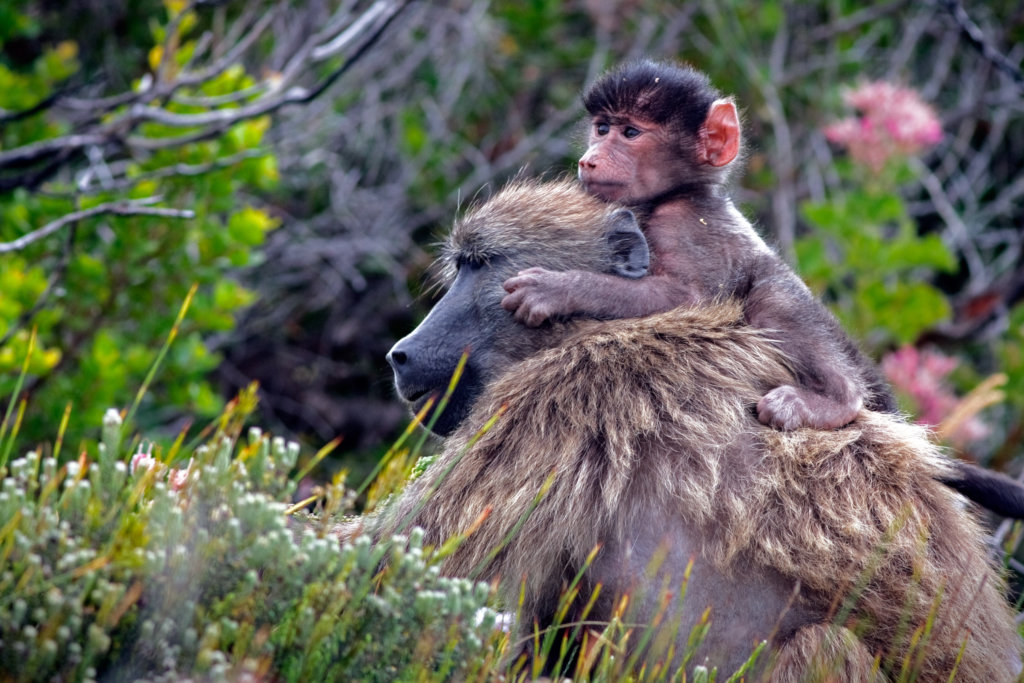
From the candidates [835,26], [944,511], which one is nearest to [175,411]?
[944,511]

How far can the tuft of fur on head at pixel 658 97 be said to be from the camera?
3.45 meters

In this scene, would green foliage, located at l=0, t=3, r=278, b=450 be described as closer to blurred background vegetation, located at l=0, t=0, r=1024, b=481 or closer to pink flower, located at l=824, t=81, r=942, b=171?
blurred background vegetation, located at l=0, t=0, r=1024, b=481

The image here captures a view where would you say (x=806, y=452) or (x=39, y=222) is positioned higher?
(x=806, y=452)

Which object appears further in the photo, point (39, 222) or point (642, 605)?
point (39, 222)

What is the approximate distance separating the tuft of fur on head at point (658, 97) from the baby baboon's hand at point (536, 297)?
0.84 meters

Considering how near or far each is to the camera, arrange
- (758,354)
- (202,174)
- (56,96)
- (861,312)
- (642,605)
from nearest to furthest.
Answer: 1. (642,605)
2. (758,354)
3. (56,96)
4. (202,174)
5. (861,312)

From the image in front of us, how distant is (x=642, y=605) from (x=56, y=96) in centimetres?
322

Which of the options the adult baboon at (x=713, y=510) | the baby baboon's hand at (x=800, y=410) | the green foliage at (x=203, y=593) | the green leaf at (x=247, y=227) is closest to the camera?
the green foliage at (x=203, y=593)

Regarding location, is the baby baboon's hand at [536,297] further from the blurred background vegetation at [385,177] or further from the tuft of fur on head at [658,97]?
the blurred background vegetation at [385,177]

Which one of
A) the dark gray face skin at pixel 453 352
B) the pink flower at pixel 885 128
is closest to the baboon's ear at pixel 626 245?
Answer: the dark gray face skin at pixel 453 352

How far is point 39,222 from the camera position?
4590 millimetres

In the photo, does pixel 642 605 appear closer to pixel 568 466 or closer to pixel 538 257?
pixel 568 466

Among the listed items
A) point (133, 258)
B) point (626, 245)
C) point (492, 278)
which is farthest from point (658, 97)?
point (133, 258)

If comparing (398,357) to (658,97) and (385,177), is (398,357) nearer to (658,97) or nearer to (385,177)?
(658,97)
